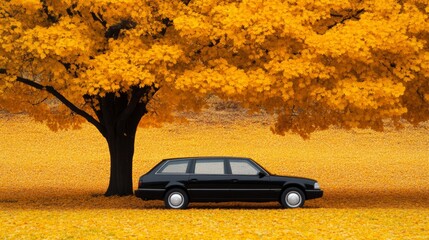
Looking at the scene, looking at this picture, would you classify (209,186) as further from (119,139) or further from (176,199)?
(119,139)

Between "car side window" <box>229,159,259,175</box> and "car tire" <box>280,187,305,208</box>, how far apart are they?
101cm

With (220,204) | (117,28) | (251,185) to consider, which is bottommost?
(220,204)

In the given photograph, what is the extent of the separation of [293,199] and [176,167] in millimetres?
3316

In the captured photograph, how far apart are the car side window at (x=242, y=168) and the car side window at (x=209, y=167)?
30cm

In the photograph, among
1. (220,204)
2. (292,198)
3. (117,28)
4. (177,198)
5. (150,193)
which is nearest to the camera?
(150,193)

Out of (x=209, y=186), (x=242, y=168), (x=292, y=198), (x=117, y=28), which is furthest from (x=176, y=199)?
(x=117, y=28)

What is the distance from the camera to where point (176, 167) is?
2114 centimetres

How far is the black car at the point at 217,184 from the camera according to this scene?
2094 centimetres

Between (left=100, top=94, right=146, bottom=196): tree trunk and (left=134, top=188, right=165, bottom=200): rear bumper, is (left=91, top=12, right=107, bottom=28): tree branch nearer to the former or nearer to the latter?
(left=100, top=94, right=146, bottom=196): tree trunk

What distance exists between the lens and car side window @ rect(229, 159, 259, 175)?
69.1 ft

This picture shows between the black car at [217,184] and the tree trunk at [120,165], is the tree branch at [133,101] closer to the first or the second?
the tree trunk at [120,165]

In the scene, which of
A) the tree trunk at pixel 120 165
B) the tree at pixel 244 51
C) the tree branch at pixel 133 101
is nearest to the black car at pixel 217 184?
the tree at pixel 244 51

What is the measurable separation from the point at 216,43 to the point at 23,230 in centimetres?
832

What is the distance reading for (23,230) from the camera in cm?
1577
